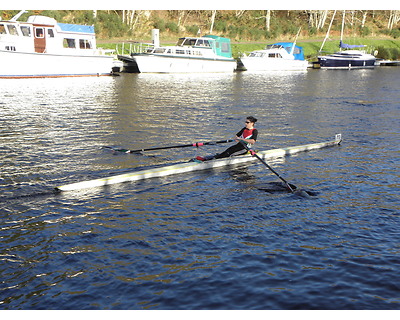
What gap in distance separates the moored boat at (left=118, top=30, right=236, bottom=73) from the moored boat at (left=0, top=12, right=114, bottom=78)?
526 cm

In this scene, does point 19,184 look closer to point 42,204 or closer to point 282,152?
point 42,204

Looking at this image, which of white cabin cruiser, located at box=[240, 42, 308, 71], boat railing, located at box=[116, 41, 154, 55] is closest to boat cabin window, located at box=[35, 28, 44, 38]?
boat railing, located at box=[116, 41, 154, 55]

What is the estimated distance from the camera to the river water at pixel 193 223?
9008 millimetres

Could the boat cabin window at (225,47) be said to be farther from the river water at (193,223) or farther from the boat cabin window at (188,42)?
the river water at (193,223)

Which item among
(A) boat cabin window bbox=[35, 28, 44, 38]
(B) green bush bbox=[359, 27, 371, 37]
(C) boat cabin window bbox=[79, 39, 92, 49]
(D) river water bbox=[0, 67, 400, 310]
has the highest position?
(B) green bush bbox=[359, 27, 371, 37]

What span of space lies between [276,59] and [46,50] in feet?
99.0

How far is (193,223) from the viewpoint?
1214 centimetres

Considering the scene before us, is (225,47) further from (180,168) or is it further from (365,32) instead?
(180,168)

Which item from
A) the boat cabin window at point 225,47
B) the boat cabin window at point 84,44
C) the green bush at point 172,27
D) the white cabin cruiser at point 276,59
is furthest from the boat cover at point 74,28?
the green bush at point 172,27

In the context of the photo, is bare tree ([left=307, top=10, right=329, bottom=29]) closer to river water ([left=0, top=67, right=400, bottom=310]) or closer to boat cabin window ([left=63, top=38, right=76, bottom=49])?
boat cabin window ([left=63, top=38, right=76, bottom=49])

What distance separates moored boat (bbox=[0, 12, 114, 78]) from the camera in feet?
140

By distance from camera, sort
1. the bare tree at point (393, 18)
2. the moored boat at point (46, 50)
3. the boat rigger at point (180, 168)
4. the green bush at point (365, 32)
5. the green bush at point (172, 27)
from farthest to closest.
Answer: the bare tree at point (393, 18) < the green bush at point (365, 32) < the green bush at point (172, 27) < the moored boat at point (46, 50) < the boat rigger at point (180, 168)

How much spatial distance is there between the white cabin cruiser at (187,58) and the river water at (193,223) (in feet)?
93.1

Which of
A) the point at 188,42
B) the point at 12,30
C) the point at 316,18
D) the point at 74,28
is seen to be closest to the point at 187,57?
the point at 188,42
